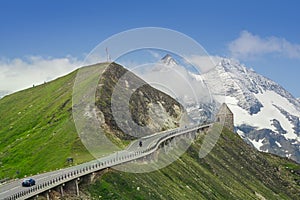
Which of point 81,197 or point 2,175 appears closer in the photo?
point 81,197

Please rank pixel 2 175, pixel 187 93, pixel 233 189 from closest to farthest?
pixel 187 93 < pixel 2 175 < pixel 233 189

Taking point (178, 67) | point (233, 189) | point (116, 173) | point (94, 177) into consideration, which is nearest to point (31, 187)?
point (94, 177)

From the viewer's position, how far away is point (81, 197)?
3730 inches

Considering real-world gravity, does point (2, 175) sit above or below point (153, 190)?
above

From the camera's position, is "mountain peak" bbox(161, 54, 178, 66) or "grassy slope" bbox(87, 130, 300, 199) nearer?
"mountain peak" bbox(161, 54, 178, 66)

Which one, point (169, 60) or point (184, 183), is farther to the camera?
point (184, 183)

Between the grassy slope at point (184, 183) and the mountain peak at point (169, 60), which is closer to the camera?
the mountain peak at point (169, 60)

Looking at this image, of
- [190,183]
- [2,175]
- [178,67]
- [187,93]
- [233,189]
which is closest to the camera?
[178,67]

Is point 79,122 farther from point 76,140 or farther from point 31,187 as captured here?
point 31,187

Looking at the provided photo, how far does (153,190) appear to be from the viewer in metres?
112

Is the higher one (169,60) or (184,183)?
(169,60)

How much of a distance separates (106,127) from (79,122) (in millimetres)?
8454

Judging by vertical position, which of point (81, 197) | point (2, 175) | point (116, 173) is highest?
point (2, 175)

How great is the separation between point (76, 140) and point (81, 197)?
67.3 meters
